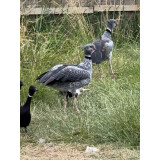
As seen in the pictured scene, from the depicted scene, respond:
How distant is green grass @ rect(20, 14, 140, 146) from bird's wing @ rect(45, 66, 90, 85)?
0.97 feet

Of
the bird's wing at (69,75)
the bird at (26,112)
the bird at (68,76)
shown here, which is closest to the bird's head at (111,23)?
the bird at (68,76)

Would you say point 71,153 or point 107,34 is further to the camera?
point 107,34

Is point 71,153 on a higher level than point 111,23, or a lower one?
lower

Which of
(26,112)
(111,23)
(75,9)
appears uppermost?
(75,9)

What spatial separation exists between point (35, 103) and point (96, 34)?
1.49 meters

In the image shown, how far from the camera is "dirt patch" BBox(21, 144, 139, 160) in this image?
368cm

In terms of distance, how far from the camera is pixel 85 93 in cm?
486

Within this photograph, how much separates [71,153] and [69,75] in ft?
2.43

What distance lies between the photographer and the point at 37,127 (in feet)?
13.9

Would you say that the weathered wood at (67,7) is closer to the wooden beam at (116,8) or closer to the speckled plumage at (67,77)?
the wooden beam at (116,8)

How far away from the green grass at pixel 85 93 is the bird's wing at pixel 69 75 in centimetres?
30

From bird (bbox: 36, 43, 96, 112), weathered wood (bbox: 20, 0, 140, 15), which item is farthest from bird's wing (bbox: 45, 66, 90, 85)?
weathered wood (bbox: 20, 0, 140, 15)

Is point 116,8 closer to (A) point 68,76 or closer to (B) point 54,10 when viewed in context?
(B) point 54,10

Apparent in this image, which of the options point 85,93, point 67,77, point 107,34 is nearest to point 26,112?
point 67,77
